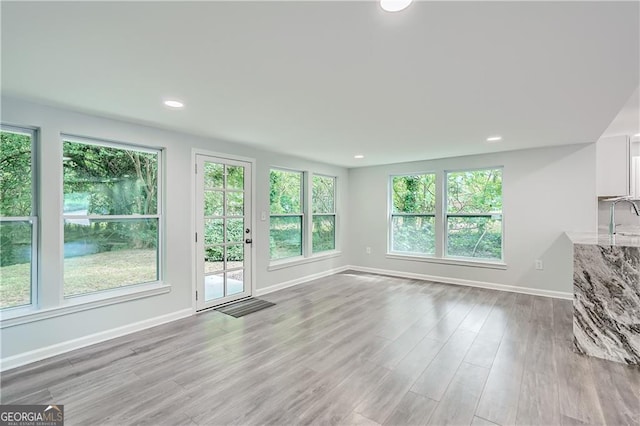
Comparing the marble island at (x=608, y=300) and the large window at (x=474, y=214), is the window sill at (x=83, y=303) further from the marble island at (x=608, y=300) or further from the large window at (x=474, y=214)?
the large window at (x=474, y=214)

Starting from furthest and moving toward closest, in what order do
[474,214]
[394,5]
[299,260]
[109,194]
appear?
[299,260] < [474,214] < [109,194] < [394,5]

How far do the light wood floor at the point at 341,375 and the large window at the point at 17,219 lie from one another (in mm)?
708

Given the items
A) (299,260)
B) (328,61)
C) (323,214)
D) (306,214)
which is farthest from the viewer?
(323,214)

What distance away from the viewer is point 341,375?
7.85 ft

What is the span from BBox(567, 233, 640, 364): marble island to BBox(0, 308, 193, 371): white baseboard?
4.29m

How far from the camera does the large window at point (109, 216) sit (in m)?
2.98

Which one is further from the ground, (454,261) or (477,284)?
(454,261)

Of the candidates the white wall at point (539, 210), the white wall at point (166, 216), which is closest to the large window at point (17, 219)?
the white wall at point (166, 216)

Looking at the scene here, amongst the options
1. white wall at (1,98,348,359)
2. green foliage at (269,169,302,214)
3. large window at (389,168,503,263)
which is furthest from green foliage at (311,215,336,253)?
large window at (389,168,503,263)

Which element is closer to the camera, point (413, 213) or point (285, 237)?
point (285, 237)

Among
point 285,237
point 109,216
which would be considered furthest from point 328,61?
point 285,237

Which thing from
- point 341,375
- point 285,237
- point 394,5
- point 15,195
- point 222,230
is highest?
point 394,5

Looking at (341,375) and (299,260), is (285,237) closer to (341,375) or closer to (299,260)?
(299,260)

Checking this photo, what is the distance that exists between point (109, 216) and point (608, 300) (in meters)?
4.99
